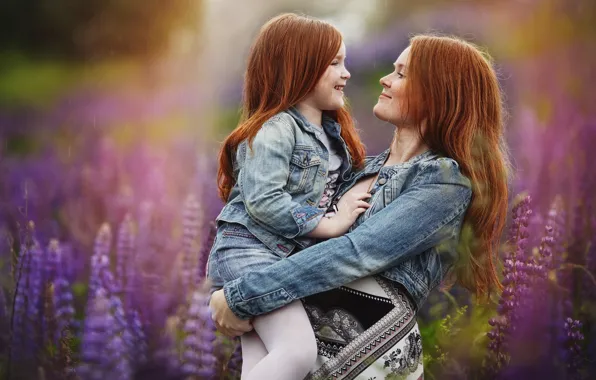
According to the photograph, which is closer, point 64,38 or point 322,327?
point 322,327

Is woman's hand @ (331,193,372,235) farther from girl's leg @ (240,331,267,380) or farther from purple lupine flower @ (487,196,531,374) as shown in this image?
purple lupine flower @ (487,196,531,374)

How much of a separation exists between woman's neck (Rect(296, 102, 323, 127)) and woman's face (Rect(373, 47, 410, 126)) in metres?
0.16

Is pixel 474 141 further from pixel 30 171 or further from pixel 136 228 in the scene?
pixel 30 171

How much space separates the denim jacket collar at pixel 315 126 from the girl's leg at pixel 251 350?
461 mm

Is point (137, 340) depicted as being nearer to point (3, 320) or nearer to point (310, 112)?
point (3, 320)

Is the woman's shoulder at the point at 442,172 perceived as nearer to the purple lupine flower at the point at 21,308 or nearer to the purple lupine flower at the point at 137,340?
the purple lupine flower at the point at 137,340

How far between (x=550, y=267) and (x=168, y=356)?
128 cm

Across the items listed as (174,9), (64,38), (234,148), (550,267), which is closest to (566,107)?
(550,267)

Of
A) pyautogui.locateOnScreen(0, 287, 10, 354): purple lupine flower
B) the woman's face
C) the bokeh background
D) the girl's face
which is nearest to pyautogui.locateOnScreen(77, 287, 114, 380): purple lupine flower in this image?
the bokeh background

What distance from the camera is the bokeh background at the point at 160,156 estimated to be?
244cm

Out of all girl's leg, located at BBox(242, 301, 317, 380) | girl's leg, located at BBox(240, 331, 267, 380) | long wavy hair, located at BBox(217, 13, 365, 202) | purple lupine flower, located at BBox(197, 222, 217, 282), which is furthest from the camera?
purple lupine flower, located at BBox(197, 222, 217, 282)

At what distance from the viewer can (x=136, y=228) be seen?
278 cm

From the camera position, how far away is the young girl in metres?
1.60

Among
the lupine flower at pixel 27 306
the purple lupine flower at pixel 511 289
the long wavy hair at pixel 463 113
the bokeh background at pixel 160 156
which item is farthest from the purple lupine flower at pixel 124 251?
the long wavy hair at pixel 463 113
